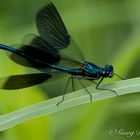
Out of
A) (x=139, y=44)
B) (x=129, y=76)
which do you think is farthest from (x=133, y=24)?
(x=129, y=76)

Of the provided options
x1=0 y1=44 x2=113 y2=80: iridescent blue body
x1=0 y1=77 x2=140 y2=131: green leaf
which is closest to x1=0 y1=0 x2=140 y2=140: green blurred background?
x1=0 y1=44 x2=113 y2=80: iridescent blue body

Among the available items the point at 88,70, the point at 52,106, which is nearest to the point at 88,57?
the point at 88,70

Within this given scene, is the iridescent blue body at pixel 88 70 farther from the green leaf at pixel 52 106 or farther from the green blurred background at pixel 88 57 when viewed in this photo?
the green leaf at pixel 52 106

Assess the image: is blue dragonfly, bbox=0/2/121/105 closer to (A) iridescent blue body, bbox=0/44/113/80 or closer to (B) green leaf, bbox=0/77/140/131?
(A) iridescent blue body, bbox=0/44/113/80

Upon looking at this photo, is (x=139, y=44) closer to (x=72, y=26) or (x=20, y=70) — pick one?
(x=72, y=26)

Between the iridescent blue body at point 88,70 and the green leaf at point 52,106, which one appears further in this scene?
the iridescent blue body at point 88,70

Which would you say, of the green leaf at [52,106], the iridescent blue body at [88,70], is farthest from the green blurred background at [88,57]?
the green leaf at [52,106]

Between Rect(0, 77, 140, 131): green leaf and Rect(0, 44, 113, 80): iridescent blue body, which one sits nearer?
Rect(0, 77, 140, 131): green leaf

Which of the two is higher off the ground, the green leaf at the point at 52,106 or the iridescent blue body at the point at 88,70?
the green leaf at the point at 52,106
